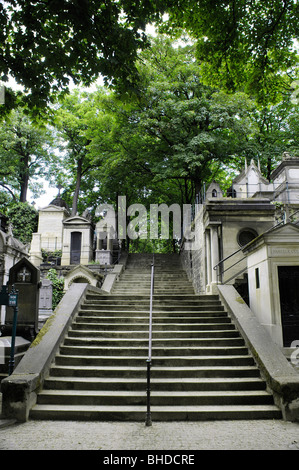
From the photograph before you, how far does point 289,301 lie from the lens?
7.85 metres

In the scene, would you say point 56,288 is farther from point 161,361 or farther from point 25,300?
point 161,361

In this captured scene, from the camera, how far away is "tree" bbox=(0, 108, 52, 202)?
3259 cm

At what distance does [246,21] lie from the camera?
25.5ft

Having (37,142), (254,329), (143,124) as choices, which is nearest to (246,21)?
(254,329)

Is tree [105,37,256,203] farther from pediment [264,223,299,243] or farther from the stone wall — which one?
pediment [264,223,299,243]

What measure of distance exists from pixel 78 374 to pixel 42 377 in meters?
0.69

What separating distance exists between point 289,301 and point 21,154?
110 ft

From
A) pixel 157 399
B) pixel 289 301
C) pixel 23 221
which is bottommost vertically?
pixel 157 399

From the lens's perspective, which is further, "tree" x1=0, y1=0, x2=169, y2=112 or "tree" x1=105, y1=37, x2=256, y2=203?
"tree" x1=105, y1=37, x2=256, y2=203

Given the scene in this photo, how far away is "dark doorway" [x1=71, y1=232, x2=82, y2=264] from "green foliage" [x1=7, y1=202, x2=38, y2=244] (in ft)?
25.8

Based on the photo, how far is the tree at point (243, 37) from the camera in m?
7.26

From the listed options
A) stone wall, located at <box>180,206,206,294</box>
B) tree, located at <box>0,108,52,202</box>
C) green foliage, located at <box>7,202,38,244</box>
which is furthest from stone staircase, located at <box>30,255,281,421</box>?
tree, located at <box>0,108,52,202</box>

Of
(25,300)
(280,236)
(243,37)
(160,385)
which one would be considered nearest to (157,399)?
(160,385)

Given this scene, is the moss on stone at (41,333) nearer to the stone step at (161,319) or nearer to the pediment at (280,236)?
the stone step at (161,319)
